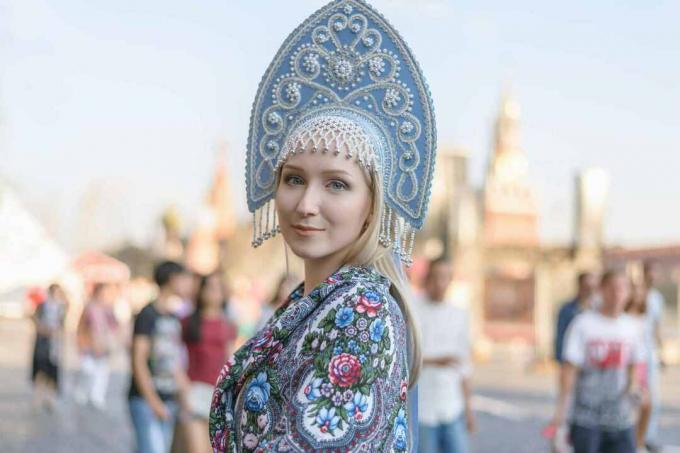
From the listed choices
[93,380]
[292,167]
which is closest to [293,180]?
[292,167]

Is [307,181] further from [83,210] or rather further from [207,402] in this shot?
[83,210]

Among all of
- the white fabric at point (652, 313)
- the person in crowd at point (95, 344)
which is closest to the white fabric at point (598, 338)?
the white fabric at point (652, 313)

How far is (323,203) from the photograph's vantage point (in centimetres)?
207

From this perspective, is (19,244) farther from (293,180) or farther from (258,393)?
(258,393)

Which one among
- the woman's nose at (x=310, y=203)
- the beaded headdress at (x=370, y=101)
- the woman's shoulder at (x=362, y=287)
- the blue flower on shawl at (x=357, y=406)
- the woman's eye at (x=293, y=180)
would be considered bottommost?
the blue flower on shawl at (x=357, y=406)

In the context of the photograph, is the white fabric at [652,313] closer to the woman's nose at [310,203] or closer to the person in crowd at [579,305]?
the person in crowd at [579,305]

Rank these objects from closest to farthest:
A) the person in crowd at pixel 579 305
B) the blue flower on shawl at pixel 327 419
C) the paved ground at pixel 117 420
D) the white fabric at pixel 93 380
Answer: the blue flower on shawl at pixel 327 419 → the person in crowd at pixel 579 305 → the paved ground at pixel 117 420 → the white fabric at pixel 93 380

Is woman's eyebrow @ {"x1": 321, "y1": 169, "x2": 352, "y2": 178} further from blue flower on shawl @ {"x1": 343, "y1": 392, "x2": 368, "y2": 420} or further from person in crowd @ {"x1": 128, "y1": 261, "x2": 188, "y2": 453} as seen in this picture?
person in crowd @ {"x1": 128, "y1": 261, "x2": 188, "y2": 453}

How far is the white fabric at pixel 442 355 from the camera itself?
230 inches

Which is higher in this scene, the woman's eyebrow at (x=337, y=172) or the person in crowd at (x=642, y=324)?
the woman's eyebrow at (x=337, y=172)

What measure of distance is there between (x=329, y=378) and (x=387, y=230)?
1.47 feet

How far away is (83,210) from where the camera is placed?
49.4 meters

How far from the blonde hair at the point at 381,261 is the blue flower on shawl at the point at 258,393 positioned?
12.7 inches

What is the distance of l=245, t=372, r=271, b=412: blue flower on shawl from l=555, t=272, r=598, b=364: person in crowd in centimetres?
610
